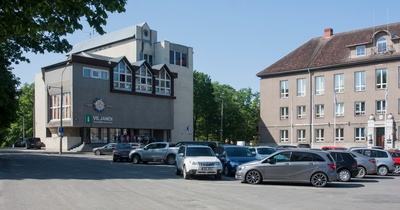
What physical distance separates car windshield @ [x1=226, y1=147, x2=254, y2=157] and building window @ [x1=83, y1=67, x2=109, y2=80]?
1484 inches

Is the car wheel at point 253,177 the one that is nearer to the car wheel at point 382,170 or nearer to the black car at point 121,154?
the car wheel at point 382,170

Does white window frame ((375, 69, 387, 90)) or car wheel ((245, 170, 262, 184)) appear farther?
white window frame ((375, 69, 387, 90))

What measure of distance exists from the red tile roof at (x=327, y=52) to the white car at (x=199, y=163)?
126 feet

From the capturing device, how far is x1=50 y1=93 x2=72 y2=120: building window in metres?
56.8

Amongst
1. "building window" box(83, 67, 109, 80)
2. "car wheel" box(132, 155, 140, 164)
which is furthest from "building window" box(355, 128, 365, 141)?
"building window" box(83, 67, 109, 80)

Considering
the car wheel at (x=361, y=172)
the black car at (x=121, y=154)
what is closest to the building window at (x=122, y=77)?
the black car at (x=121, y=154)

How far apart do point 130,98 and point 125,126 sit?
4.06 metres

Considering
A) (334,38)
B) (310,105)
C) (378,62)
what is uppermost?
(334,38)

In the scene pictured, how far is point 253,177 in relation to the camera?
742 inches

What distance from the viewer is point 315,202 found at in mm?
13375

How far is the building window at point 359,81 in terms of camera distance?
5503cm

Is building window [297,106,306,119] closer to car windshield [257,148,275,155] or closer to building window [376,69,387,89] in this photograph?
building window [376,69,387,89]

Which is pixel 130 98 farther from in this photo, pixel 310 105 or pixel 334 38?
pixel 334 38

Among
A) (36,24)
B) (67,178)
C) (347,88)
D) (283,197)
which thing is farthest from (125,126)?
(36,24)
